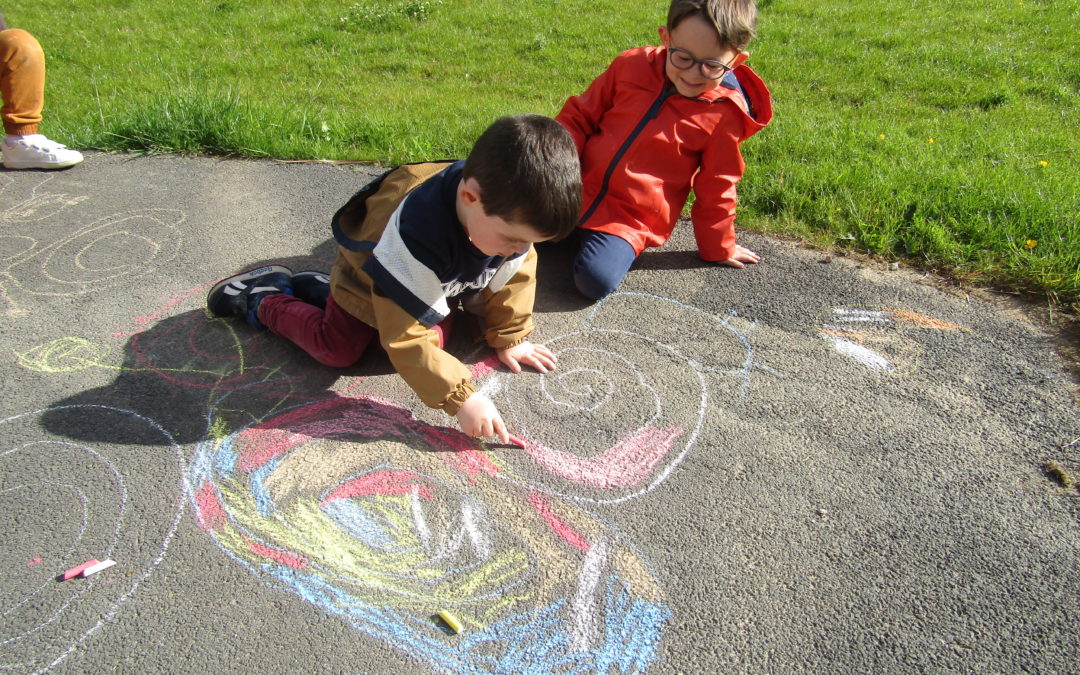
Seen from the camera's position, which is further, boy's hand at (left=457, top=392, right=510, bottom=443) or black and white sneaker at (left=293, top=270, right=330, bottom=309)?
black and white sneaker at (left=293, top=270, right=330, bottom=309)

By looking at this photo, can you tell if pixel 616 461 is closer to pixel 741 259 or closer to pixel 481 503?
pixel 481 503

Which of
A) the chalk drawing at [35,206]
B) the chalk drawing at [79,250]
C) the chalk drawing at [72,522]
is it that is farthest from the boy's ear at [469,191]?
the chalk drawing at [35,206]

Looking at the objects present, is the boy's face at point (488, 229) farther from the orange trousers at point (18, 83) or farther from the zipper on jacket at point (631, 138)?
the orange trousers at point (18, 83)

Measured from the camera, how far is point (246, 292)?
2908 millimetres

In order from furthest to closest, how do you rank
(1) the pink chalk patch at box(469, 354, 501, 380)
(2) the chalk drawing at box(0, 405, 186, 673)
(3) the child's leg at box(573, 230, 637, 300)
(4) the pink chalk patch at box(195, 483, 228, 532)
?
(3) the child's leg at box(573, 230, 637, 300) < (1) the pink chalk patch at box(469, 354, 501, 380) < (4) the pink chalk patch at box(195, 483, 228, 532) < (2) the chalk drawing at box(0, 405, 186, 673)

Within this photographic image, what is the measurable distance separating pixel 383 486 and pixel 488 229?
849mm

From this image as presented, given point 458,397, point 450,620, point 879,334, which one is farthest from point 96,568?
point 879,334

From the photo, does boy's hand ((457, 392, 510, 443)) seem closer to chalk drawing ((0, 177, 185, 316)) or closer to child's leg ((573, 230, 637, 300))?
child's leg ((573, 230, 637, 300))

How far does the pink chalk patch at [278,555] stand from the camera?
6.56ft

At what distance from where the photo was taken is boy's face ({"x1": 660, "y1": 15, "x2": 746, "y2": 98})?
2.90 meters

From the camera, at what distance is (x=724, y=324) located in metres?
3.02

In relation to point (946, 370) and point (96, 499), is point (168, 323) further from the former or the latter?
point (946, 370)

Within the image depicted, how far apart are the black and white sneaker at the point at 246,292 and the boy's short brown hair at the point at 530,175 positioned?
1247 millimetres

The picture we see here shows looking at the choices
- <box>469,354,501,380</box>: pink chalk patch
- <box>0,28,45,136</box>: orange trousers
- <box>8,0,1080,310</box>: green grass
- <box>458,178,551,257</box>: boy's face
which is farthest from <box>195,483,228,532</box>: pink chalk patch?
<box>0,28,45,136</box>: orange trousers
